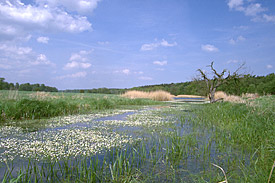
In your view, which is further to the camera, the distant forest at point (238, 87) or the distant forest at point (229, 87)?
the distant forest at point (229, 87)

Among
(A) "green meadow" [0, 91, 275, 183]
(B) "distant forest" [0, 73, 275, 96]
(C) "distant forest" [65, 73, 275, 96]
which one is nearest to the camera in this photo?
(A) "green meadow" [0, 91, 275, 183]

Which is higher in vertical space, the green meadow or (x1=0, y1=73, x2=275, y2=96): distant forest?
(x1=0, y1=73, x2=275, y2=96): distant forest

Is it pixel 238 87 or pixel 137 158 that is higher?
pixel 238 87

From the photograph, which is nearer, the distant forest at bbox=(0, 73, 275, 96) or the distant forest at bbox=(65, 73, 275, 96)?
the distant forest at bbox=(65, 73, 275, 96)

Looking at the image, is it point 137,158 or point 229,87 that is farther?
point 229,87

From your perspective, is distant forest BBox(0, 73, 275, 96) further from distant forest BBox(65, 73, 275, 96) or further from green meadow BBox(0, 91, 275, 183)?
green meadow BBox(0, 91, 275, 183)

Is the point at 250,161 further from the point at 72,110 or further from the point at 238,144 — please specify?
the point at 72,110

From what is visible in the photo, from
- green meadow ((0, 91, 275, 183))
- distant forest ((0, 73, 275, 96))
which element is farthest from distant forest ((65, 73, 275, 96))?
green meadow ((0, 91, 275, 183))

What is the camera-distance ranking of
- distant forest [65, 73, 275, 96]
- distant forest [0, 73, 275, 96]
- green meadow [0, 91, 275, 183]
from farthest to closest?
distant forest [0, 73, 275, 96] < distant forest [65, 73, 275, 96] < green meadow [0, 91, 275, 183]

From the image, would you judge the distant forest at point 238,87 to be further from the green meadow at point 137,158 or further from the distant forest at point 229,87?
the green meadow at point 137,158

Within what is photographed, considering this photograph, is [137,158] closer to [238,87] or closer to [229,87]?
[238,87]

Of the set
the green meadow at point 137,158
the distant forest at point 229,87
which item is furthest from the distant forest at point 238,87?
the green meadow at point 137,158

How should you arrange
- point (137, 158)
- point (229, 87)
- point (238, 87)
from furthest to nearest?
point (229, 87) → point (238, 87) → point (137, 158)

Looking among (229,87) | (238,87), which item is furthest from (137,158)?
(229,87)
